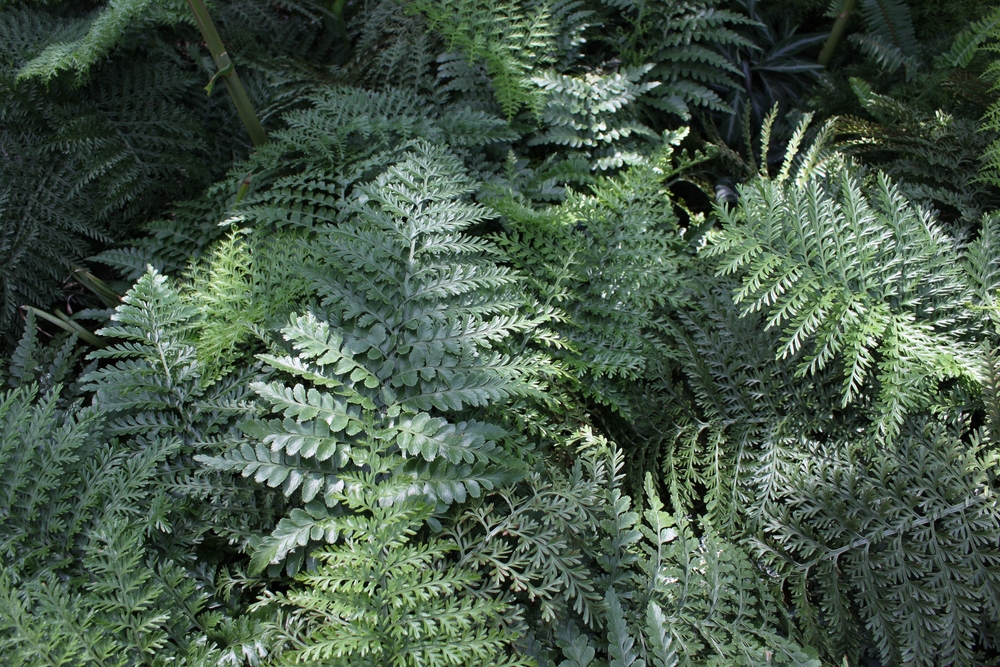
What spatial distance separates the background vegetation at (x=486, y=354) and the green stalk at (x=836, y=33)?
0.05 m

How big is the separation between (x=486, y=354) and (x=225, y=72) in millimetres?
1157

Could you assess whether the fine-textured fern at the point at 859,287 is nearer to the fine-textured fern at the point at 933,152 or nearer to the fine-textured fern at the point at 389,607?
the fine-textured fern at the point at 933,152

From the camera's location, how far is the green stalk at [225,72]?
175 centimetres

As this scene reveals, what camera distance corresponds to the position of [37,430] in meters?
1.36

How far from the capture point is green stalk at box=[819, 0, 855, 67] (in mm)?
2424

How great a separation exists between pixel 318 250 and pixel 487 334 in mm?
472

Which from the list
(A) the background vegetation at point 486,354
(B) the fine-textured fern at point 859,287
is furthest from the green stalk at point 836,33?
(B) the fine-textured fern at point 859,287

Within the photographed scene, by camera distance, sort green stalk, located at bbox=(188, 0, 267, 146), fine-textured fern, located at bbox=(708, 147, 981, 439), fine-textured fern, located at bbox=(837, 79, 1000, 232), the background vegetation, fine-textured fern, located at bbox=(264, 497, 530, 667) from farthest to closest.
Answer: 1. fine-textured fern, located at bbox=(837, 79, 1000, 232)
2. green stalk, located at bbox=(188, 0, 267, 146)
3. fine-textured fern, located at bbox=(708, 147, 981, 439)
4. the background vegetation
5. fine-textured fern, located at bbox=(264, 497, 530, 667)

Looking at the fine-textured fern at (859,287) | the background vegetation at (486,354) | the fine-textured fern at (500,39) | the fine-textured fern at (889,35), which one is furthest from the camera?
the fine-textured fern at (889,35)

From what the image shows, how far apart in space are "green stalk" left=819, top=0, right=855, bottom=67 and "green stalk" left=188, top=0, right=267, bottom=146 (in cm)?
216

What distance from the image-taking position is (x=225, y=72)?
186 cm

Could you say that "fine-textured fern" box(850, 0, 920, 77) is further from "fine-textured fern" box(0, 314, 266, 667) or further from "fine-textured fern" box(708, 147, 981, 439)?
"fine-textured fern" box(0, 314, 266, 667)

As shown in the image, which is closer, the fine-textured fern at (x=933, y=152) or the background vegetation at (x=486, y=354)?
the background vegetation at (x=486, y=354)

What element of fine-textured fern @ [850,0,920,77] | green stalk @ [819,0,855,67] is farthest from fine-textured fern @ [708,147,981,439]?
green stalk @ [819,0,855,67]
